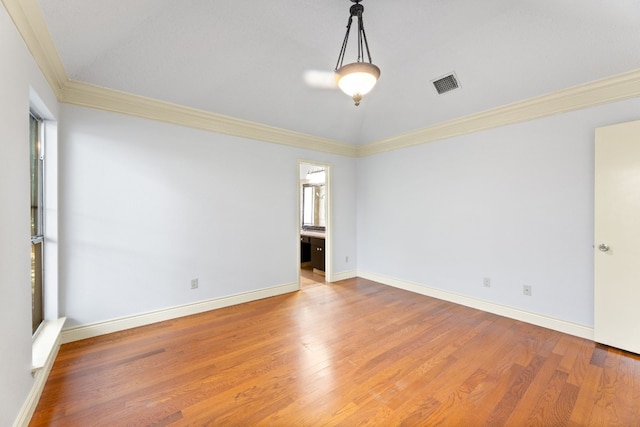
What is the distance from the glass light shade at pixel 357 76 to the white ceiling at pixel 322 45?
2.66 ft

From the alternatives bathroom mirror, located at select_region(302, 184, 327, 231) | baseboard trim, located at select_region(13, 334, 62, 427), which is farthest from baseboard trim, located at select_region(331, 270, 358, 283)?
baseboard trim, located at select_region(13, 334, 62, 427)

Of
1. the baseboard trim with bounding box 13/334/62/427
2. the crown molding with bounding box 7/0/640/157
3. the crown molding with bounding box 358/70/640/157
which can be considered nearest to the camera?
the baseboard trim with bounding box 13/334/62/427

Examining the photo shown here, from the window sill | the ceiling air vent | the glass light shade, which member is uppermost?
the ceiling air vent

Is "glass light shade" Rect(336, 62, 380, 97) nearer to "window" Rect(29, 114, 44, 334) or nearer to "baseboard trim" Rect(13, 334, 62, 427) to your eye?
"window" Rect(29, 114, 44, 334)

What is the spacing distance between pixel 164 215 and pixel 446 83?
371 centimetres

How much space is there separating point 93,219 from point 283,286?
2.52 meters

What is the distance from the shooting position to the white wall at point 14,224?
4.69 ft

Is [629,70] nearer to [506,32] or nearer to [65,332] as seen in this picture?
[506,32]

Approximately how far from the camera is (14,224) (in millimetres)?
1591

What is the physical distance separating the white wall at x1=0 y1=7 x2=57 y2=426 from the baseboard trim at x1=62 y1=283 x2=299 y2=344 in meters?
1.06

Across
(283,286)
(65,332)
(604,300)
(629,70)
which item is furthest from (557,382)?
(65,332)

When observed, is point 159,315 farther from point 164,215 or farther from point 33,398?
point 33,398

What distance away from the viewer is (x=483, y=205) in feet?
11.6

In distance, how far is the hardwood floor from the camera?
174 cm
